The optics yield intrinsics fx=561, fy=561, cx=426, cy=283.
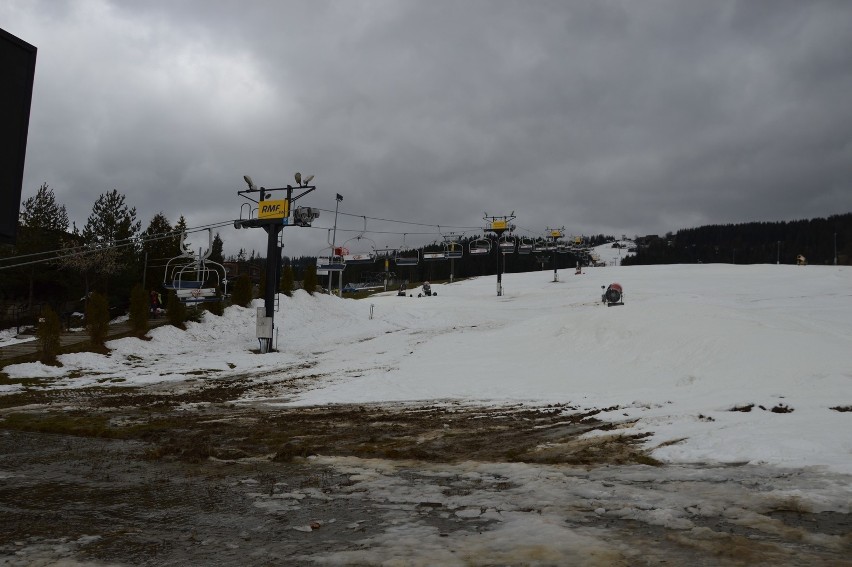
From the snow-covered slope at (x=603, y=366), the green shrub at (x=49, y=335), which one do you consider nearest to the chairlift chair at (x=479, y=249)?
the snow-covered slope at (x=603, y=366)

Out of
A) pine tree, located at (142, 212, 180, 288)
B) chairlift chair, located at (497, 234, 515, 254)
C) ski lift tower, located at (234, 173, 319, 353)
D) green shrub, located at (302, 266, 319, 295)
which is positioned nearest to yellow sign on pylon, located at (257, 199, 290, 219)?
ski lift tower, located at (234, 173, 319, 353)

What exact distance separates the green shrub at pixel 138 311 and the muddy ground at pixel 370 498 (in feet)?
54.8

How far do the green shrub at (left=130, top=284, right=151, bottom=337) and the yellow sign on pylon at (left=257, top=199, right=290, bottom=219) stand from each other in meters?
6.94

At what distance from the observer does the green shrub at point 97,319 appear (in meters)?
23.2

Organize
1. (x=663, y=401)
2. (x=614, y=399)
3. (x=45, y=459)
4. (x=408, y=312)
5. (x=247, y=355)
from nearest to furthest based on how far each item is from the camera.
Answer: (x=45, y=459) → (x=663, y=401) → (x=614, y=399) → (x=247, y=355) → (x=408, y=312)

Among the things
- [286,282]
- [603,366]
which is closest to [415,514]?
[603,366]

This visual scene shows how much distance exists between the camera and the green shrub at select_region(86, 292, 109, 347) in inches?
915

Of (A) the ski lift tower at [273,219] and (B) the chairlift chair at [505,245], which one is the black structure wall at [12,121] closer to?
(A) the ski lift tower at [273,219]

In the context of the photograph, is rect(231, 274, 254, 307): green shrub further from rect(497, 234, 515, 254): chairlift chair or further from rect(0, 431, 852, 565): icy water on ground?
rect(497, 234, 515, 254): chairlift chair

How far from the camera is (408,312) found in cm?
4300

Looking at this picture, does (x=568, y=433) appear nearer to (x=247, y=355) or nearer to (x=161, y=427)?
(x=161, y=427)

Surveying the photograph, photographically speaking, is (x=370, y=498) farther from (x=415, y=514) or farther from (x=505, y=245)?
(x=505, y=245)

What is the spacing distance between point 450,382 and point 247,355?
41.8 feet

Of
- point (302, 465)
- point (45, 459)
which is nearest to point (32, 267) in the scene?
point (45, 459)
